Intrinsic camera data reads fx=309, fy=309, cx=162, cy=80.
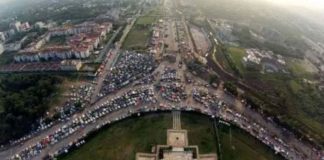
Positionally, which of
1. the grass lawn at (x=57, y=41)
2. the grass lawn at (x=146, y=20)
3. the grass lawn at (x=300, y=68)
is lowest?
the grass lawn at (x=300, y=68)

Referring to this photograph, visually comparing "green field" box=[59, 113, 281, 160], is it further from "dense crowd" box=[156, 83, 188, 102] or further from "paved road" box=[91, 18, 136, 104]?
"paved road" box=[91, 18, 136, 104]

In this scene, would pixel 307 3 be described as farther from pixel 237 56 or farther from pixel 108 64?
pixel 108 64

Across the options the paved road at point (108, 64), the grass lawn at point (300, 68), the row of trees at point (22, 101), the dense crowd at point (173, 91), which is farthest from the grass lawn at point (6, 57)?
the grass lawn at point (300, 68)

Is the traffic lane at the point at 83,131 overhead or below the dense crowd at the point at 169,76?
below

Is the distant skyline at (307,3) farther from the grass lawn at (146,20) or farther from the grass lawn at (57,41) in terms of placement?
the grass lawn at (57,41)

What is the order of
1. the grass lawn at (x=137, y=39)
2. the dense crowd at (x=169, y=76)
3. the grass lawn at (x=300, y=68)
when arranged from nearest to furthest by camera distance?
the dense crowd at (x=169, y=76) < the grass lawn at (x=300, y=68) < the grass lawn at (x=137, y=39)

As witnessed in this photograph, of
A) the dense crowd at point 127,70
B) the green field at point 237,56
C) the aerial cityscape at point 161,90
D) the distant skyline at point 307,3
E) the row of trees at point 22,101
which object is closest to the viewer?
the aerial cityscape at point 161,90

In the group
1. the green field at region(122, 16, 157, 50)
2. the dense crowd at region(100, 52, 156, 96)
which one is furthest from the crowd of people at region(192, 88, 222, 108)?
the green field at region(122, 16, 157, 50)

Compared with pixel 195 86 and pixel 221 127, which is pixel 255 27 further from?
pixel 221 127

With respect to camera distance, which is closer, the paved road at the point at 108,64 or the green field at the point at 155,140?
the green field at the point at 155,140
